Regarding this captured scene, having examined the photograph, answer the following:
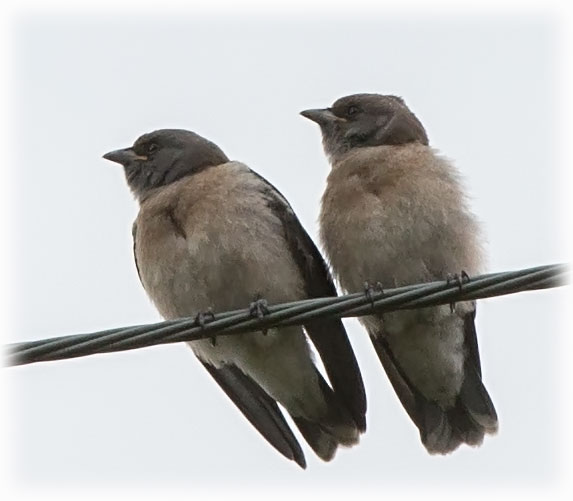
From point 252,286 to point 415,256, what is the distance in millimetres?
1126

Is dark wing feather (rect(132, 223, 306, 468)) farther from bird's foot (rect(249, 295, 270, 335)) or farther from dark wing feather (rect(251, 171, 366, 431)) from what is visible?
bird's foot (rect(249, 295, 270, 335))

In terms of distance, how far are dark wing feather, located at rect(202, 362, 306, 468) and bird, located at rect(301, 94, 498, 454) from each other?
879 mm

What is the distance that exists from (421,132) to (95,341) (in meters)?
4.40

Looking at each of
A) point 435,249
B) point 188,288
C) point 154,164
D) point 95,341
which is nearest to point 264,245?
point 188,288

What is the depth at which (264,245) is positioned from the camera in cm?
879

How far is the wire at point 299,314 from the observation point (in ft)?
20.9

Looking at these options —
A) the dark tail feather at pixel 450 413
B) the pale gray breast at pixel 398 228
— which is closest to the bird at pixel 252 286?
the pale gray breast at pixel 398 228

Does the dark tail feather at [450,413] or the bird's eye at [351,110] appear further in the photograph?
the bird's eye at [351,110]

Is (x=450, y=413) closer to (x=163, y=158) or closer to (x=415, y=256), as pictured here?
(x=415, y=256)

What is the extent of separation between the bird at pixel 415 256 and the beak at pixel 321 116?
1.46 feet

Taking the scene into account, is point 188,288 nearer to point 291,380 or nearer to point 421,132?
Answer: point 291,380

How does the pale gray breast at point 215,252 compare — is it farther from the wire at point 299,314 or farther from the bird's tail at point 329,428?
the wire at point 299,314

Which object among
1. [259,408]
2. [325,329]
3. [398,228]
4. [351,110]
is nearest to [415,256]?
[398,228]

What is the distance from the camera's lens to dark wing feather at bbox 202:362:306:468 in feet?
→ 30.5
